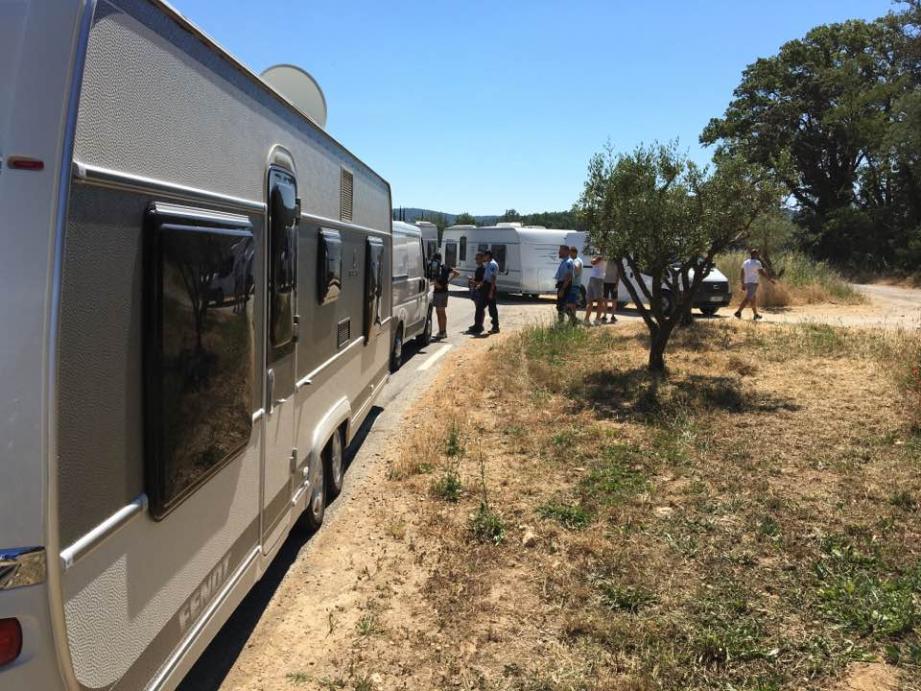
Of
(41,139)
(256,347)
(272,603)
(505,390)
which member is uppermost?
(41,139)

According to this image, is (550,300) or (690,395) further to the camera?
(550,300)

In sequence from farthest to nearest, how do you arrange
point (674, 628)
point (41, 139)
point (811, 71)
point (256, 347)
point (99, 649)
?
point (811, 71) → point (674, 628) → point (256, 347) → point (99, 649) → point (41, 139)

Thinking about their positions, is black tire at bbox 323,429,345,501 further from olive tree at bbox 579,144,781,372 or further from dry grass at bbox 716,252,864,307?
dry grass at bbox 716,252,864,307

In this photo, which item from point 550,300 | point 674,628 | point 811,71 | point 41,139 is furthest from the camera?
point 811,71

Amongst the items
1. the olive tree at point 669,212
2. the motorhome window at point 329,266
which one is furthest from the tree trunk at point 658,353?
the motorhome window at point 329,266

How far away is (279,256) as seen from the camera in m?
3.58

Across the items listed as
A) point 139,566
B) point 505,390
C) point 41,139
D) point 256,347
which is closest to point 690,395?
point 505,390

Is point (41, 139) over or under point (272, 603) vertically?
over

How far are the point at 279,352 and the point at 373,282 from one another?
314 centimetres

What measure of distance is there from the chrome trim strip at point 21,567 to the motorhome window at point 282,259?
180 centimetres

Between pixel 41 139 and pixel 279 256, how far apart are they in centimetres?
184

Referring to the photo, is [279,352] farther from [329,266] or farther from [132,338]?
[132,338]

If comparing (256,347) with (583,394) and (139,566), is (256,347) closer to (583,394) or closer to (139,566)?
(139,566)

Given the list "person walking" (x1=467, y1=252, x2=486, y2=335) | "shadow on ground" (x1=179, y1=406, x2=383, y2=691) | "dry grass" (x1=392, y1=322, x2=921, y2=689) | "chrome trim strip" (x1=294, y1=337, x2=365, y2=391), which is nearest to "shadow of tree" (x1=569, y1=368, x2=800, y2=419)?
"dry grass" (x1=392, y1=322, x2=921, y2=689)
